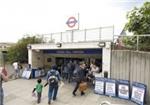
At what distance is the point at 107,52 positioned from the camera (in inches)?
423

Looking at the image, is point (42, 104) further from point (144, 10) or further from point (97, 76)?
point (144, 10)

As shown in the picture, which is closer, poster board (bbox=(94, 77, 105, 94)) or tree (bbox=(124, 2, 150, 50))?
poster board (bbox=(94, 77, 105, 94))

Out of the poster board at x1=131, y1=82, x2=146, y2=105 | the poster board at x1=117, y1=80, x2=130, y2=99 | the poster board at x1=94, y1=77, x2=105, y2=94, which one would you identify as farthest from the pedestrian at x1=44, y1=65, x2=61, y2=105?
the poster board at x1=131, y1=82, x2=146, y2=105

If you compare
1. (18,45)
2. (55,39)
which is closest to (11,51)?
(18,45)

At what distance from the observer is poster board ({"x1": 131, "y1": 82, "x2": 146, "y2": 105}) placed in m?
8.45

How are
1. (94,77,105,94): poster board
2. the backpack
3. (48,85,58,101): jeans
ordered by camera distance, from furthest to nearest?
(94,77,105,94): poster board < (48,85,58,101): jeans < the backpack

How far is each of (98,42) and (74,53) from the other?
423 centimetres

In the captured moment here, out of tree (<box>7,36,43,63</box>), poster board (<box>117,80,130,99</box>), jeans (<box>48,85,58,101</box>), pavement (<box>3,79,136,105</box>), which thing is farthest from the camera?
tree (<box>7,36,43,63</box>)

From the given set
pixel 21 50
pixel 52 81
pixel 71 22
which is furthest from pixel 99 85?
pixel 21 50

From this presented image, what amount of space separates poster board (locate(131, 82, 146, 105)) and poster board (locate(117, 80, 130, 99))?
0.34m

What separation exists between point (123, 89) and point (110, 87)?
74 cm

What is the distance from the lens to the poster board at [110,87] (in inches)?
389

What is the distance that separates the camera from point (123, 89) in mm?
9531

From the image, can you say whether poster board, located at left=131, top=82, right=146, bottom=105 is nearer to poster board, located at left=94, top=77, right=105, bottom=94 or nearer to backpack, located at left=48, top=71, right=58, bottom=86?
poster board, located at left=94, top=77, right=105, bottom=94
